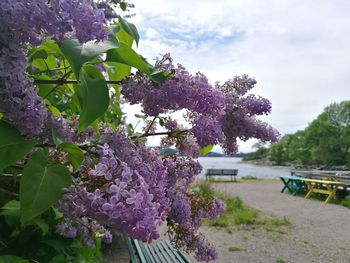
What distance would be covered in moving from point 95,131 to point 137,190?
0.65 meters

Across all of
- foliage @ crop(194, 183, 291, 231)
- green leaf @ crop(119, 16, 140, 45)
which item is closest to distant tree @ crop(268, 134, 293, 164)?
foliage @ crop(194, 183, 291, 231)

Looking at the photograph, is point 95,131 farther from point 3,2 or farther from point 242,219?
point 242,219

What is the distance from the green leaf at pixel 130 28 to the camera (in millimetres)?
1441

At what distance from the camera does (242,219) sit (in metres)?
12.2

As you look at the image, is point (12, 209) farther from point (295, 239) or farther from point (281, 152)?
point (281, 152)

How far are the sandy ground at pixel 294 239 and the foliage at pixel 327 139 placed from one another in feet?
181

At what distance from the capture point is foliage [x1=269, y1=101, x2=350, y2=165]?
66750mm

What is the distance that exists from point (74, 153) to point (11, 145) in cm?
19

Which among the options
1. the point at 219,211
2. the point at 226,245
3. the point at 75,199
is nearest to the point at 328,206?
the point at 226,245

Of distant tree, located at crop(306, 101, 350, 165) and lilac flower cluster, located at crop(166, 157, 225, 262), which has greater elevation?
distant tree, located at crop(306, 101, 350, 165)

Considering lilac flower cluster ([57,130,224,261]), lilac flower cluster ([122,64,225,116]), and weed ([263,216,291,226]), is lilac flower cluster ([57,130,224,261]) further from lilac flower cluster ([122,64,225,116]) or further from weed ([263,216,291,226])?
weed ([263,216,291,226])

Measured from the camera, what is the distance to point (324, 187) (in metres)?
18.4

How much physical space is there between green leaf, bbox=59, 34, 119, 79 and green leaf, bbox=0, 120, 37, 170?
0.63ft

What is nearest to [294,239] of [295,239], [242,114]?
[295,239]
